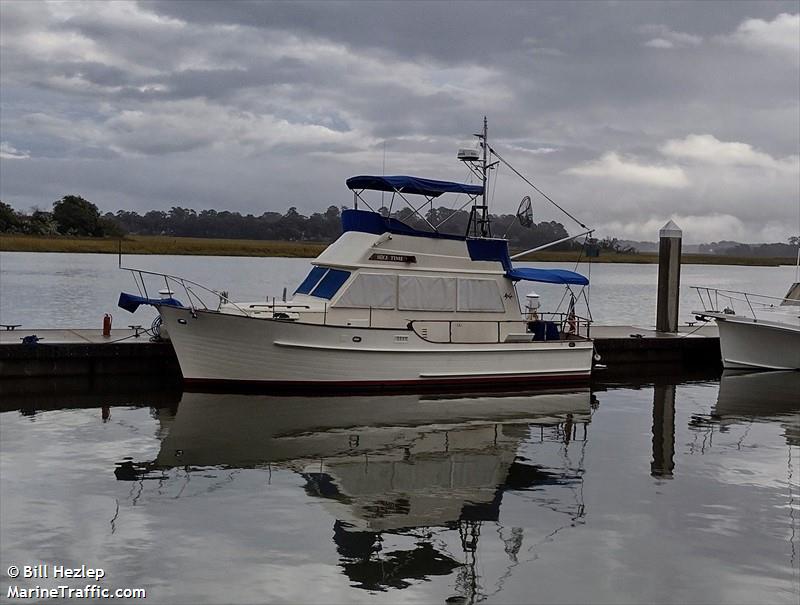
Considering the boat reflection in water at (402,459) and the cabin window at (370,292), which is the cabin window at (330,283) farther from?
the boat reflection in water at (402,459)

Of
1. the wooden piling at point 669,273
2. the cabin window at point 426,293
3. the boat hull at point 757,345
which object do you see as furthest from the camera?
the wooden piling at point 669,273

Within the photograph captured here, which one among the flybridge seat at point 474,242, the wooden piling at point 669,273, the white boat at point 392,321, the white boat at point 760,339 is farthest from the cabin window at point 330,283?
the wooden piling at point 669,273

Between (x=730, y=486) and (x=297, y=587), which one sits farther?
(x=730, y=486)

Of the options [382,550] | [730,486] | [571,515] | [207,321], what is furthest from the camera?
[207,321]

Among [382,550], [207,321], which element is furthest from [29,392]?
[382,550]

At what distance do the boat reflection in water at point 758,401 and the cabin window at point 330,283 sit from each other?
7878 millimetres

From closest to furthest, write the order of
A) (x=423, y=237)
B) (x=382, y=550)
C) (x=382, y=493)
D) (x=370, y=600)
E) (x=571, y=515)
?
(x=370, y=600), (x=382, y=550), (x=571, y=515), (x=382, y=493), (x=423, y=237)

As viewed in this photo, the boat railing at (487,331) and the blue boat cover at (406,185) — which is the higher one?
the blue boat cover at (406,185)

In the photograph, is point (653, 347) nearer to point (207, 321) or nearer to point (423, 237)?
point (423, 237)

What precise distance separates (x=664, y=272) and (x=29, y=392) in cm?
1801

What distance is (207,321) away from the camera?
17109 millimetres

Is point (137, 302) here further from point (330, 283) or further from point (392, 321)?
point (392, 321)

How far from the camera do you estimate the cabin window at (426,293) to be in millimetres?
18750

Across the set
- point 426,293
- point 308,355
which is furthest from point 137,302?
point 426,293
